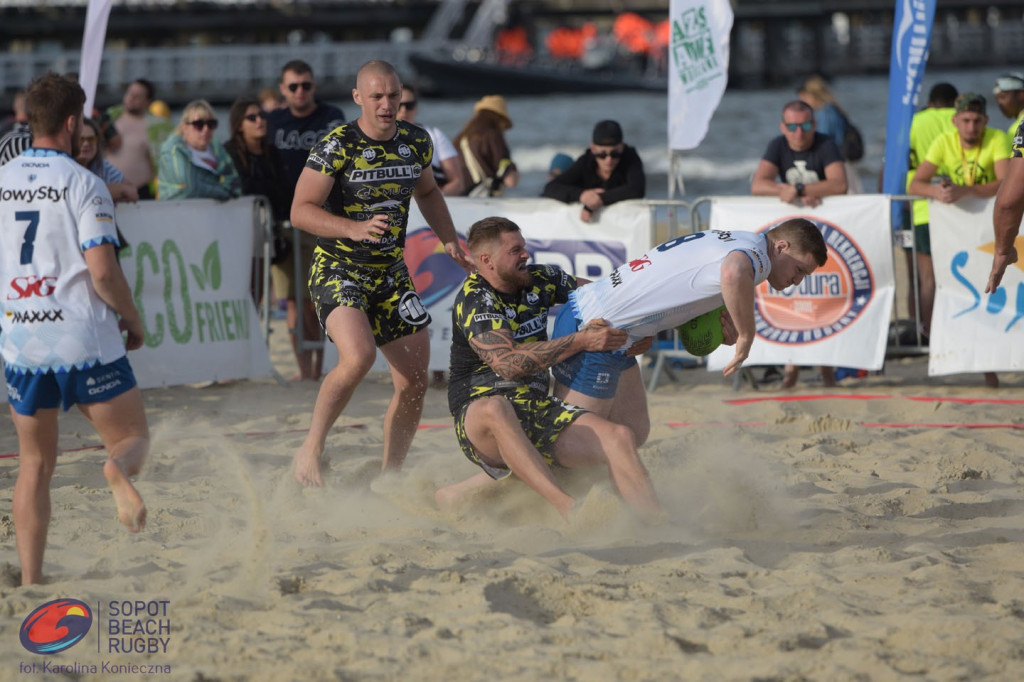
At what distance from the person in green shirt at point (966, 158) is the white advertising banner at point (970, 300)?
0.15 m

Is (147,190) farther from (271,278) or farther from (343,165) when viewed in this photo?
(343,165)

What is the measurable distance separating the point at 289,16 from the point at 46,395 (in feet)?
238

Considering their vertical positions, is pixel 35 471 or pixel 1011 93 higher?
pixel 1011 93

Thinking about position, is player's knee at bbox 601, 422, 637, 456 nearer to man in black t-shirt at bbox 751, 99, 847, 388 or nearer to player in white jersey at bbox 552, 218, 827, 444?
player in white jersey at bbox 552, 218, 827, 444

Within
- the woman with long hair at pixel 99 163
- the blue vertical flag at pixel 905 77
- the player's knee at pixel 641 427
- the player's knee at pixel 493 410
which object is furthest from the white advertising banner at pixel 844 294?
the woman with long hair at pixel 99 163

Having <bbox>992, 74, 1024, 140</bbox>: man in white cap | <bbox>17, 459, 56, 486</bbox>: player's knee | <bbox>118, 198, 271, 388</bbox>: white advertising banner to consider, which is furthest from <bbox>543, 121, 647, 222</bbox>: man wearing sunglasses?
<bbox>17, 459, 56, 486</bbox>: player's knee

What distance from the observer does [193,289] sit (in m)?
8.44

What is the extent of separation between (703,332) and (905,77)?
4366 millimetres

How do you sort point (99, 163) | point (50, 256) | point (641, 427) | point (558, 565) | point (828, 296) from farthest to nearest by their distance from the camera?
1. point (828, 296)
2. point (99, 163)
3. point (641, 427)
4. point (558, 565)
5. point (50, 256)

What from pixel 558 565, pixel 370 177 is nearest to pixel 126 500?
pixel 558 565

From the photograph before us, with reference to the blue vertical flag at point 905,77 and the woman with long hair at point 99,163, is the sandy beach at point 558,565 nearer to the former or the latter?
the woman with long hair at point 99,163

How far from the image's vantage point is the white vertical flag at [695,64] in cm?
888

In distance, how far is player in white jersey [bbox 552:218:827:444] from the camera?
5020 millimetres

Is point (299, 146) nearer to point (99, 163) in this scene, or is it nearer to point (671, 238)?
point (99, 163)
